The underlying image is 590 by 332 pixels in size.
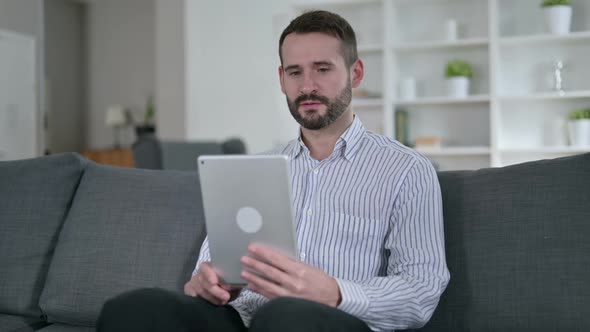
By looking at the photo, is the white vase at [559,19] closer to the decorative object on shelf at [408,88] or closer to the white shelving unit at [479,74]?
the white shelving unit at [479,74]

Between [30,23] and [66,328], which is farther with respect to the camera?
[30,23]

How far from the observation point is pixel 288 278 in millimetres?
1350

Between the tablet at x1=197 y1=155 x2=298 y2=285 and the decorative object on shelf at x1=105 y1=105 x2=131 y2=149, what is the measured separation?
7.02 metres

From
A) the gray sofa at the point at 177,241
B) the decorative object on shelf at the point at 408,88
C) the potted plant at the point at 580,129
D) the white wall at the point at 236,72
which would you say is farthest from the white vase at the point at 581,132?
the gray sofa at the point at 177,241

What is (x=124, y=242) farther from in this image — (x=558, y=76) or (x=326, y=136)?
(x=558, y=76)

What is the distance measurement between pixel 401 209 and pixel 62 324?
3.41 ft

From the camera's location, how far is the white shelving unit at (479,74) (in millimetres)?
4859

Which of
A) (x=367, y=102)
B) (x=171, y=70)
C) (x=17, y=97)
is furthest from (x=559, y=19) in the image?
(x=17, y=97)

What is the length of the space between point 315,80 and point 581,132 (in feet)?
11.6

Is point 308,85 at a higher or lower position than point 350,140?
→ higher

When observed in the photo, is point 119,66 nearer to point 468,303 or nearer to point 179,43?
point 179,43

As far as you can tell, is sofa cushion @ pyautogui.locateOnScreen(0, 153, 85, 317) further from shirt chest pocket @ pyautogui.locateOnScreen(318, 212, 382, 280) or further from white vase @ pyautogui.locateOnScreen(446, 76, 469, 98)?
white vase @ pyautogui.locateOnScreen(446, 76, 469, 98)

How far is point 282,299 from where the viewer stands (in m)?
1.29

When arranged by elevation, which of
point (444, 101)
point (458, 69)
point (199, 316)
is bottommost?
point (199, 316)
